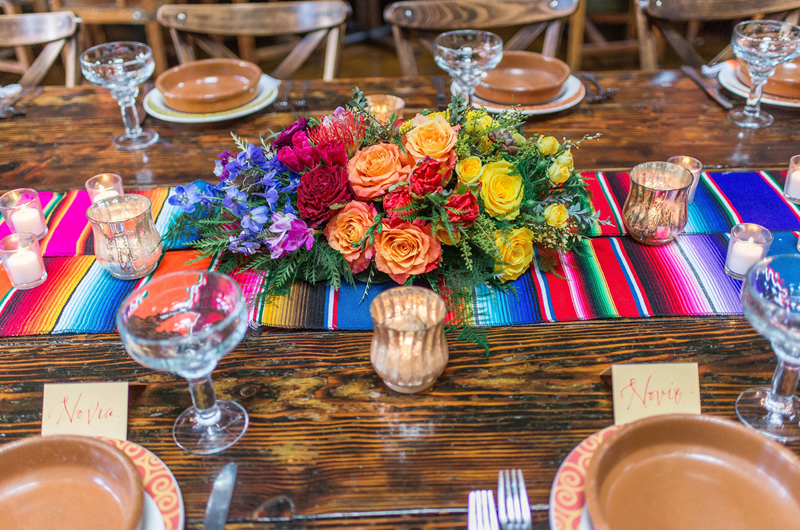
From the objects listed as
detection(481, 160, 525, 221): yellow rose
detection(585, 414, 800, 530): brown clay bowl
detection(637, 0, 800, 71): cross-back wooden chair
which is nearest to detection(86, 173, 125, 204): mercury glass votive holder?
detection(481, 160, 525, 221): yellow rose

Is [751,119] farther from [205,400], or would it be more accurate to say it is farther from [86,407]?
[86,407]

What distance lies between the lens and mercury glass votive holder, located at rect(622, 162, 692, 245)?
3.01 feet

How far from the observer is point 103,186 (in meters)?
1.08

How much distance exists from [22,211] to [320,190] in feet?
1.74

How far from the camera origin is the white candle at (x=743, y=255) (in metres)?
0.86

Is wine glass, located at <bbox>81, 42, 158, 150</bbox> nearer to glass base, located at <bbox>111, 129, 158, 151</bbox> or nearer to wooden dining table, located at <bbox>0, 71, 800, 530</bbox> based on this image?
glass base, located at <bbox>111, 129, 158, 151</bbox>

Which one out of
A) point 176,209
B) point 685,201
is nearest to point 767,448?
point 685,201

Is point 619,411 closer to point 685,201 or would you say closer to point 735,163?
point 685,201

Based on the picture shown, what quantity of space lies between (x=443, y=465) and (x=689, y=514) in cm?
22

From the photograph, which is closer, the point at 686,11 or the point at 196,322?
the point at 196,322

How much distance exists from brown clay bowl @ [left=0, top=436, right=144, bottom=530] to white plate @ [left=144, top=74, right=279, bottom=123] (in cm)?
90

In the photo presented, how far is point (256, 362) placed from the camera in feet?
2.55

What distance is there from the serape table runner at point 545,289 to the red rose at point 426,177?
0.52 ft

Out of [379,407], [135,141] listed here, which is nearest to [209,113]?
[135,141]
